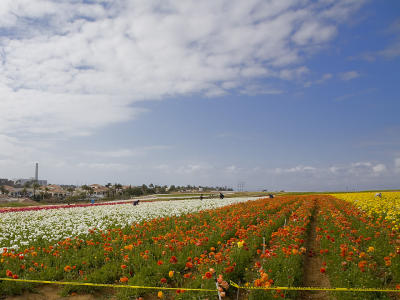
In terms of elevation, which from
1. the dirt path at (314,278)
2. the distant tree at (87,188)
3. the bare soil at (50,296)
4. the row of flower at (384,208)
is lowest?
the distant tree at (87,188)

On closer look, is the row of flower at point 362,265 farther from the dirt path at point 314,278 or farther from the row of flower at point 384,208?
the row of flower at point 384,208

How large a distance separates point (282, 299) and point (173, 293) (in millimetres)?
2045

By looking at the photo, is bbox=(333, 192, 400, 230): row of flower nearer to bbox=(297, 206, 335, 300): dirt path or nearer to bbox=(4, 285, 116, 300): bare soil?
bbox=(297, 206, 335, 300): dirt path

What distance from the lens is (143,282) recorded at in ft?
18.3

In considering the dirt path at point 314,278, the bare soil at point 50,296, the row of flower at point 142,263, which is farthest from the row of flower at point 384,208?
the bare soil at point 50,296

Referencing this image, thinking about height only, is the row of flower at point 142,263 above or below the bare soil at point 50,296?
above

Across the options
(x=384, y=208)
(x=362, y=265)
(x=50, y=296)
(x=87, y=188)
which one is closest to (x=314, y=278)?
(x=362, y=265)

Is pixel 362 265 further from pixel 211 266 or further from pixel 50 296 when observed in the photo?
pixel 50 296

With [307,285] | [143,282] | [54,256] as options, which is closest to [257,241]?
[307,285]

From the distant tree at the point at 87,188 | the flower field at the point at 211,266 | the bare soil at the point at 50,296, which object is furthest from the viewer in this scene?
the distant tree at the point at 87,188

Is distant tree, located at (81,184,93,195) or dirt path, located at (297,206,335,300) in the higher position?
dirt path, located at (297,206,335,300)

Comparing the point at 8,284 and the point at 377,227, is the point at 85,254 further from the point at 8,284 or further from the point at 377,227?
Answer: the point at 377,227

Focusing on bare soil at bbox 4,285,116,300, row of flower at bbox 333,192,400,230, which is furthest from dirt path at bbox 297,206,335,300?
bare soil at bbox 4,285,116,300

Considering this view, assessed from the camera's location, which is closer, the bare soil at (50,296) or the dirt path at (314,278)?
the dirt path at (314,278)
